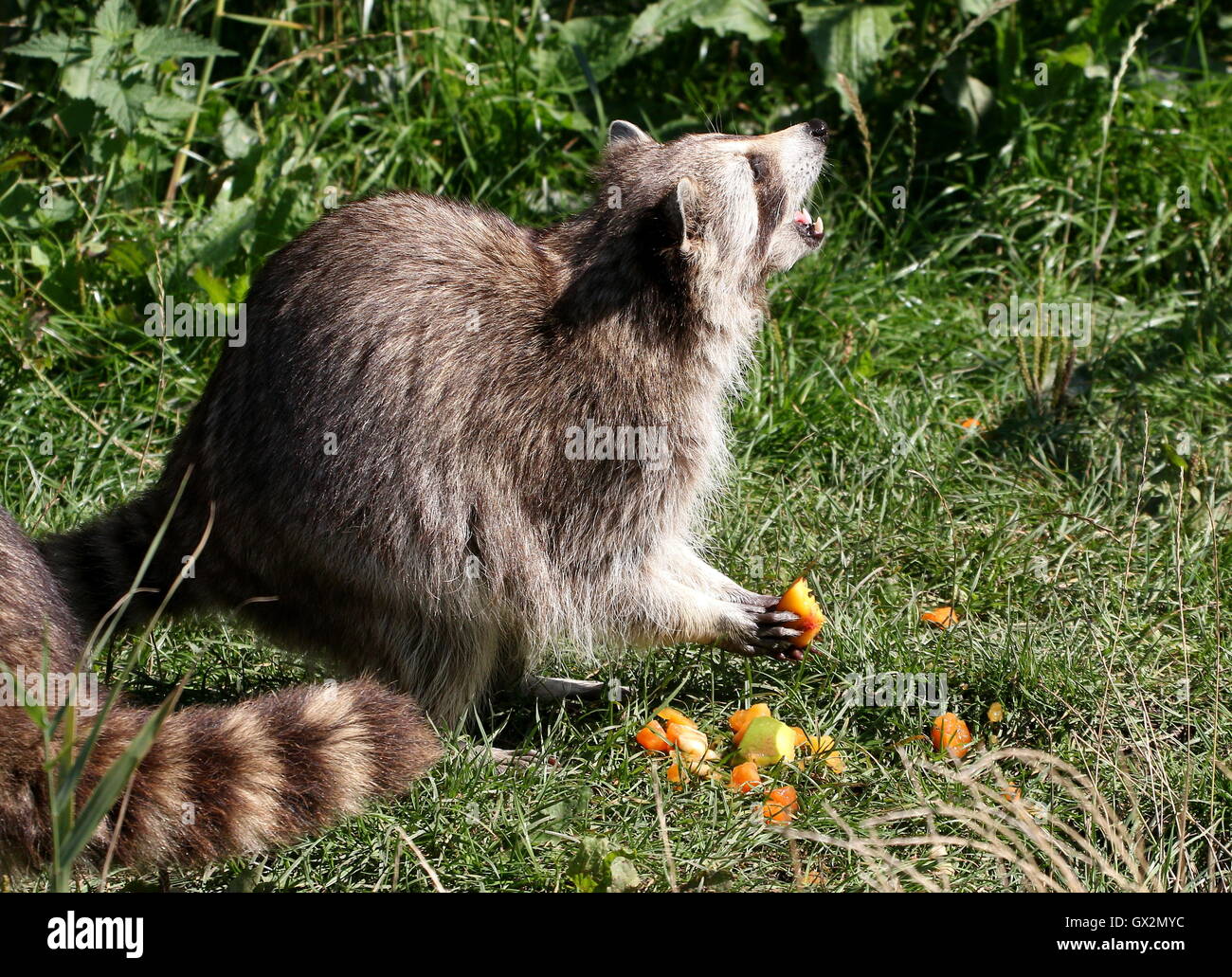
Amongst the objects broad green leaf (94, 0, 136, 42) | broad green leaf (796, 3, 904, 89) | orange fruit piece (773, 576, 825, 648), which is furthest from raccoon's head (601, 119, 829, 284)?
broad green leaf (94, 0, 136, 42)

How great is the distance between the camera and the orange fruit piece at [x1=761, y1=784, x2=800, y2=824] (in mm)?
3559

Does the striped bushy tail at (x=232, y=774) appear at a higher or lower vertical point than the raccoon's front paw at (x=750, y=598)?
lower

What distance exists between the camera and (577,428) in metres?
3.89

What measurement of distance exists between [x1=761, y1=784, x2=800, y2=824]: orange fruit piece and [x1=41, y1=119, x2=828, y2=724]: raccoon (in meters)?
0.56

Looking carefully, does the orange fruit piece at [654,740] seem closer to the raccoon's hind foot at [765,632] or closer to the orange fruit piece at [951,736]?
the raccoon's hind foot at [765,632]

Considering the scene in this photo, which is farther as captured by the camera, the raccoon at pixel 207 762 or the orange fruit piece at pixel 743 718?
the orange fruit piece at pixel 743 718

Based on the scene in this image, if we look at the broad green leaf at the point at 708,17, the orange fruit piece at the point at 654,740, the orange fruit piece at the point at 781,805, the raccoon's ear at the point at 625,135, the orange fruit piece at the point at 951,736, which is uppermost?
the broad green leaf at the point at 708,17

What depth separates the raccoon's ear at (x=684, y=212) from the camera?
395 centimetres

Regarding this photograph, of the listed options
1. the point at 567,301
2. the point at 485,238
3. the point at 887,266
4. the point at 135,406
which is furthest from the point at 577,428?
the point at 887,266

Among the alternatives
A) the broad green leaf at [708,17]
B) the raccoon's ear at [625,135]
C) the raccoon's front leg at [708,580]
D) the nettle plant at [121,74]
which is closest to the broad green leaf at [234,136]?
the nettle plant at [121,74]

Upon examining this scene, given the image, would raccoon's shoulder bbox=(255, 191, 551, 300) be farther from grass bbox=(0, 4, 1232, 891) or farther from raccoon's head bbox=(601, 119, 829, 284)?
grass bbox=(0, 4, 1232, 891)

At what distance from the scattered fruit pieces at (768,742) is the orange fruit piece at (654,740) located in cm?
21
